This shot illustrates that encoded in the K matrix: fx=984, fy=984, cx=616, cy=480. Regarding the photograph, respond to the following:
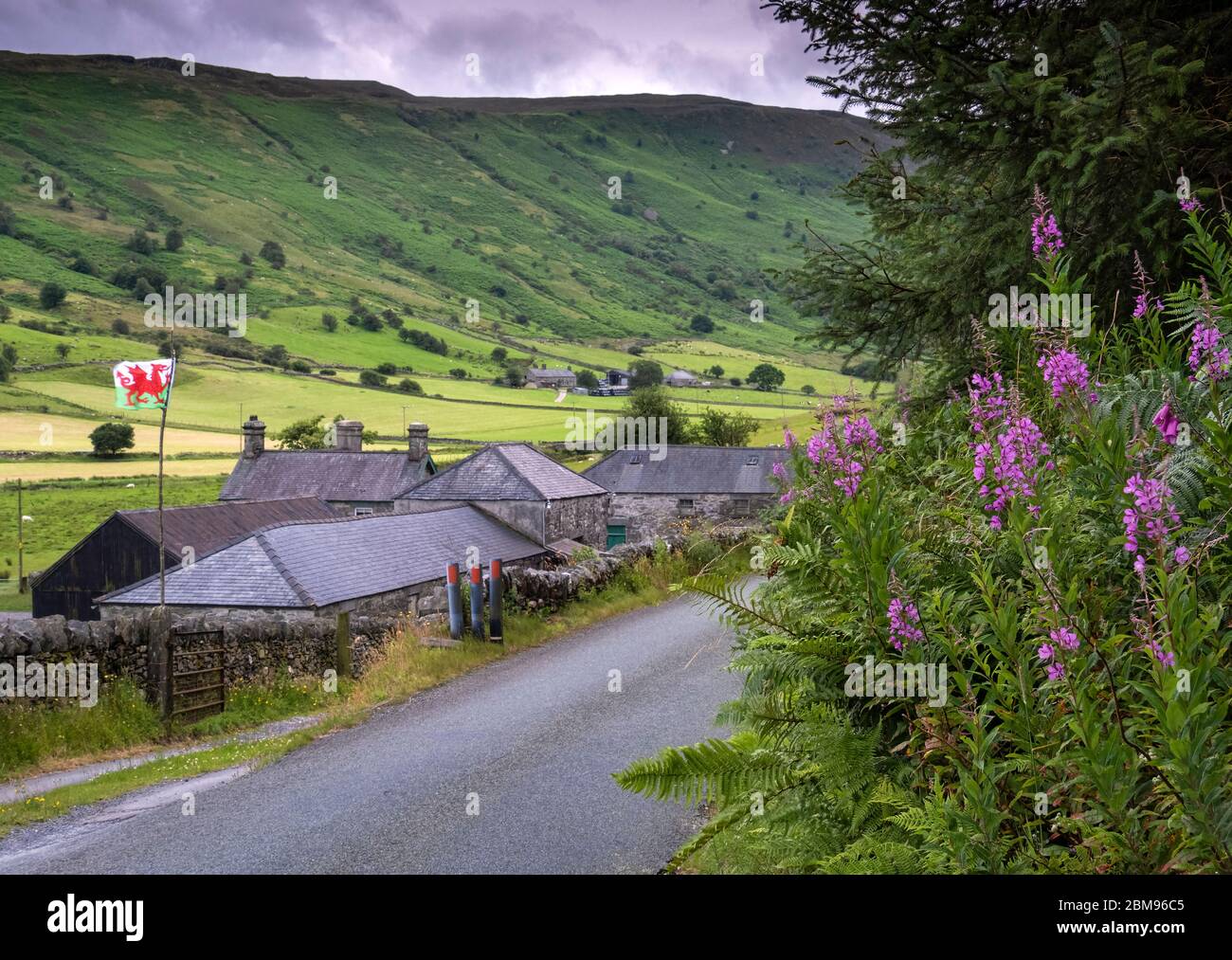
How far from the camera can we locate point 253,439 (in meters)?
65.9

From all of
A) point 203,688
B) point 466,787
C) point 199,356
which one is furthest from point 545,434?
point 466,787

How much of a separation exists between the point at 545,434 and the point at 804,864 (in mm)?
110211

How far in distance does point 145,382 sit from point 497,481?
872 inches

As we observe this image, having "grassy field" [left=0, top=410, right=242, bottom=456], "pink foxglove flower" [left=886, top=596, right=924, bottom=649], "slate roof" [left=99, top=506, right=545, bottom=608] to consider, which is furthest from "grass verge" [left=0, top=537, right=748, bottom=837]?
"grassy field" [left=0, top=410, right=242, bottom=456]

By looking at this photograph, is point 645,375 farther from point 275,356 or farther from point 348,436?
point 348,436

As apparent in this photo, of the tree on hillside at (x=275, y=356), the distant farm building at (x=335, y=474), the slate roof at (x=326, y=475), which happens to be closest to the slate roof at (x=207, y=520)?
the distant farm building at (x=335, y=474)

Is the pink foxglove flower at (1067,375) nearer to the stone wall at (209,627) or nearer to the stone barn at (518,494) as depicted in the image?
the stone wall at (209,627)

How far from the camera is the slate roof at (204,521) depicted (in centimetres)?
4094

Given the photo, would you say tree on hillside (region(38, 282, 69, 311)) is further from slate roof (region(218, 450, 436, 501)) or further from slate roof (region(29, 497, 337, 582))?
slate roof (region(29, 497, 337, 582))

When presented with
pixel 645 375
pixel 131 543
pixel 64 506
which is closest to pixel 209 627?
pixel 131 543

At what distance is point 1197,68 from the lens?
6477 millimetres

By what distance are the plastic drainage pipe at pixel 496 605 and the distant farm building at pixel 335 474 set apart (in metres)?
44.8

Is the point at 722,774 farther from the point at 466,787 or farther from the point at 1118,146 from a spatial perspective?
the point at 1118,146

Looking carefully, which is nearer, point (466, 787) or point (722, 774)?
point (722, 774)
